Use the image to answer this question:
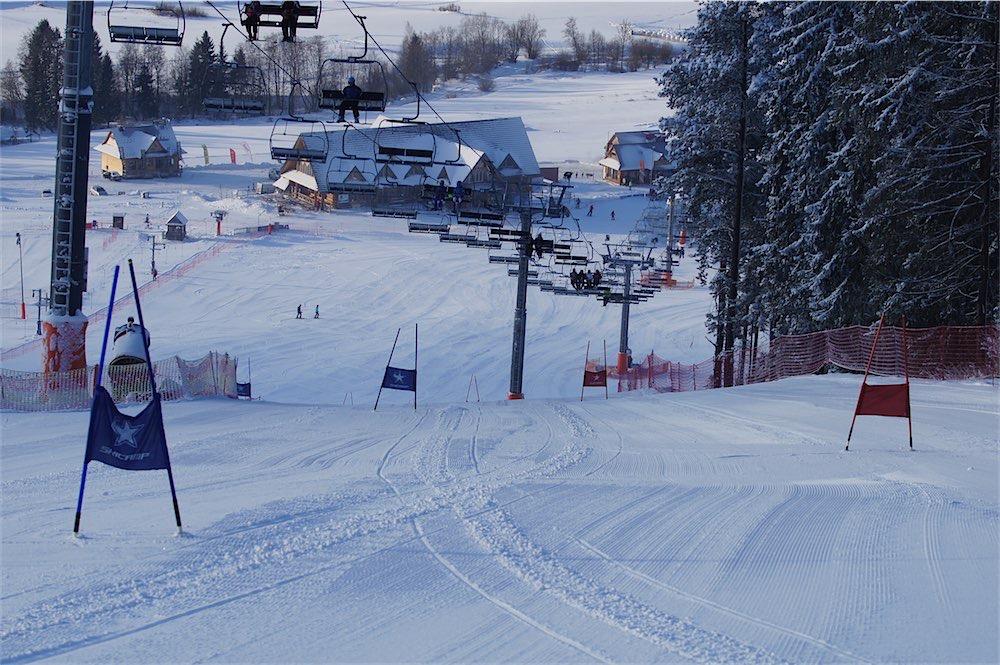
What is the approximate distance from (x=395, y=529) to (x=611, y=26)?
168 m

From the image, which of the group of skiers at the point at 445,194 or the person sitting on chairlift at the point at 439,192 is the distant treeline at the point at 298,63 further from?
the group of skiers at the point at 445,194

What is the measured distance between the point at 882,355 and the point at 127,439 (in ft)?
52.4

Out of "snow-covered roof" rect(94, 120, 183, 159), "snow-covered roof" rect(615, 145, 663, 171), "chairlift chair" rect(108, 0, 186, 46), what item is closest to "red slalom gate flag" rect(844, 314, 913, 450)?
"chairlift chair" rect(108, 0, 186, 46)

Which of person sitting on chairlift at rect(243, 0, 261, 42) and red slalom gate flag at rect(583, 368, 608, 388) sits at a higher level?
person sitting on chairlift at rect(243, 0, 261, 42)

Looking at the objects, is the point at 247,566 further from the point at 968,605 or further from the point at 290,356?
the point at 290,356

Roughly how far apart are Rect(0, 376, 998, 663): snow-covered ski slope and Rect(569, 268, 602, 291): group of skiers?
597 inches

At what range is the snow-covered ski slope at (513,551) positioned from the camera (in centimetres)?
704

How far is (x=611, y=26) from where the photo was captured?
167m

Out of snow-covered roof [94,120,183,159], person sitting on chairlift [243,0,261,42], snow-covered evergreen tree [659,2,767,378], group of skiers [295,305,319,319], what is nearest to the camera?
person sitting on chairlift [243,0,261,42]

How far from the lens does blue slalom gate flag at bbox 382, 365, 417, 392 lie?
20.5 metres

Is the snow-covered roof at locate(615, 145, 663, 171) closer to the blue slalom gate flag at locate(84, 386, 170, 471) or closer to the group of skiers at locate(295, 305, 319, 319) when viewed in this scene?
the group of skiers at locate(295, 305, 319, 319)

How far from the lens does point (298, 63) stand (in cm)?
9456

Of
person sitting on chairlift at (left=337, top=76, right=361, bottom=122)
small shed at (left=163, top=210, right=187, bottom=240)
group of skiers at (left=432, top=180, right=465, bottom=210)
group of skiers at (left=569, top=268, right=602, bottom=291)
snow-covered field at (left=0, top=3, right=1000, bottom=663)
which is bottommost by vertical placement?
snow-covered field at (left=0, top=3, right=1000, bottom=663)

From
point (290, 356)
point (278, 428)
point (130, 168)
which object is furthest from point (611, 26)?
point (278, 428)
